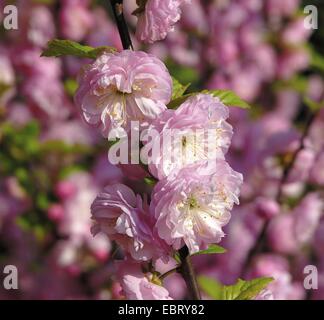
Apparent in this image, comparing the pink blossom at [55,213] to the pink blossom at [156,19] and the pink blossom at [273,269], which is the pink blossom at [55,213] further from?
the pink blossom at [156,19]

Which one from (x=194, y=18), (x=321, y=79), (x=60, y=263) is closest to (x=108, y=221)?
(x=60, y=263)

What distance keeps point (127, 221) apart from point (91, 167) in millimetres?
2011

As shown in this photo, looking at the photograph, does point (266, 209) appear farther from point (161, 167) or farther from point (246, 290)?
Result: point (161, 167)

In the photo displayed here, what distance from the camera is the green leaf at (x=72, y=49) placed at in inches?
57.8

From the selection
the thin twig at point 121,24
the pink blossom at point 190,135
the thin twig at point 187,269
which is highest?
the thin twig at point 121,24

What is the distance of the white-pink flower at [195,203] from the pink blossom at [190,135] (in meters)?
0.02

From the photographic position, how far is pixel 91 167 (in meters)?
3.47

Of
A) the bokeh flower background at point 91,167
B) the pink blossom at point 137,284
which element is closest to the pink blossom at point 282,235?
the bokeh flower background at point 91,167

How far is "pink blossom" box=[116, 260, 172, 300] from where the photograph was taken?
1527 mm

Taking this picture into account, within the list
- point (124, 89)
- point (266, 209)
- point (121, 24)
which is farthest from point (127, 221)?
point (266, 209)

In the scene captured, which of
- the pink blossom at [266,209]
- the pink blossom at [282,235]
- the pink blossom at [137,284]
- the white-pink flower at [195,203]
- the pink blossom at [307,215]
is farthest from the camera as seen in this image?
the pink blossom at [282,235]

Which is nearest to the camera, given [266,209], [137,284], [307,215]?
[137,284]

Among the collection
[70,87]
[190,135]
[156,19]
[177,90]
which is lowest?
[190,135]

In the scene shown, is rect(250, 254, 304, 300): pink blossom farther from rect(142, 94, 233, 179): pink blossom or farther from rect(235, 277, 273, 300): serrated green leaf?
rect(142, 94, 233, 179): pink blossom
